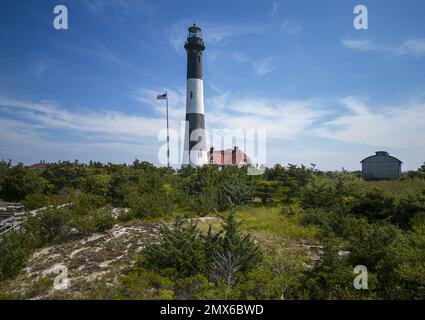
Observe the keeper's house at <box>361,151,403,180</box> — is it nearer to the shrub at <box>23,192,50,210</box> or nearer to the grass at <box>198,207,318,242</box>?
the grass at <box>198,207,318,242</box>

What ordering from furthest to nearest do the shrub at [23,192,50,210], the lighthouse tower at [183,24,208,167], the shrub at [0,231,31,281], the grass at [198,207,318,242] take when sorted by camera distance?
1. the lighthouse tower at [183,24,208,167]
2. the shrub at [23,192,50,210]
3. the grass at [198,207,318,242]
4. the shrub at [0,231,31,281]

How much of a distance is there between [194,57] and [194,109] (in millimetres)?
6071

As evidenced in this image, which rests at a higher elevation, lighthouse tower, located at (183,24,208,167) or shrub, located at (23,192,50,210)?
lighthouse tower, located at (183,24,208,167)

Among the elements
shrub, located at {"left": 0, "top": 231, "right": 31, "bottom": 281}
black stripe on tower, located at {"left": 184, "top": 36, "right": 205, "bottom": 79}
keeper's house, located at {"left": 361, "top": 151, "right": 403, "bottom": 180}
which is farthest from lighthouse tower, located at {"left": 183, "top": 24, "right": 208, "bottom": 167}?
shrub, located at {"left": 0, "top": 231, "right": 31, "bottom": 281}

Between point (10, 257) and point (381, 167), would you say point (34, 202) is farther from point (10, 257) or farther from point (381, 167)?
point (381, 167)

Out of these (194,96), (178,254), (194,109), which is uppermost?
(194,96)

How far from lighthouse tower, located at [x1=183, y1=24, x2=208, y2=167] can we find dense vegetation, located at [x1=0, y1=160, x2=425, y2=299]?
9340 millimetres

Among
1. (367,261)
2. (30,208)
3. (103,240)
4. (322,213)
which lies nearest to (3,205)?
(30,208)

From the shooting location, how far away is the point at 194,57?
103 ft

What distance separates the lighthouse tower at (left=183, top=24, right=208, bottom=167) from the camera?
30.9 metres

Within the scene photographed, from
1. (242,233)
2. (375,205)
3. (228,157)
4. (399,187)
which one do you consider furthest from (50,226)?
(228,157)

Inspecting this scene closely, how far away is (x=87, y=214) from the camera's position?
14.4 meters
